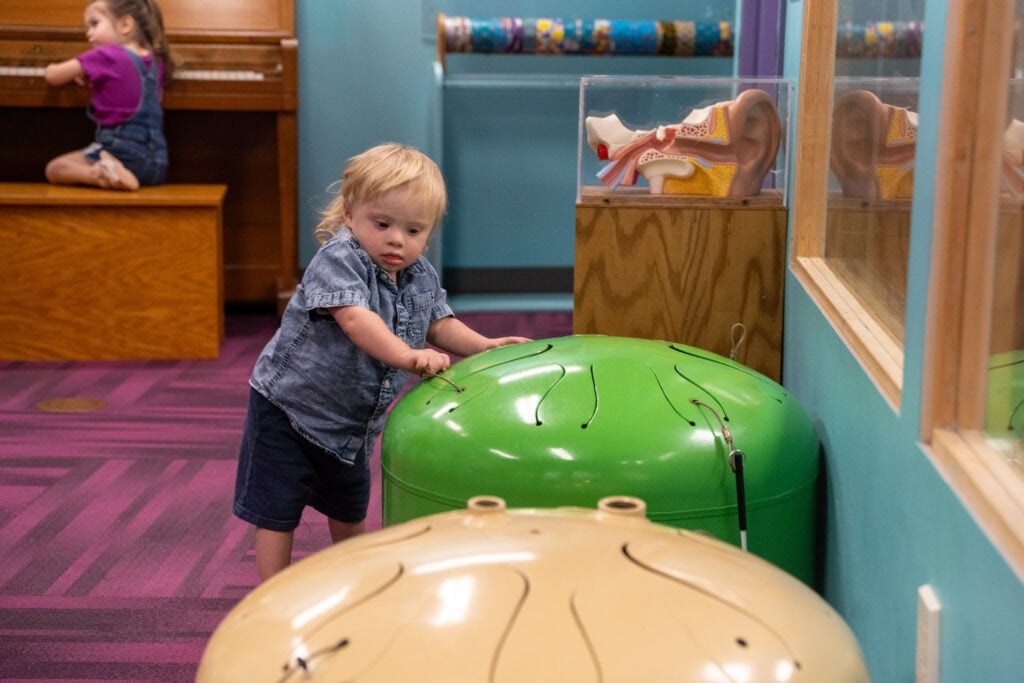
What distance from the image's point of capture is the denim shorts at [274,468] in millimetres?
2008

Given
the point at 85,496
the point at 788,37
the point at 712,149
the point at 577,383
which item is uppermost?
the point at 788,37

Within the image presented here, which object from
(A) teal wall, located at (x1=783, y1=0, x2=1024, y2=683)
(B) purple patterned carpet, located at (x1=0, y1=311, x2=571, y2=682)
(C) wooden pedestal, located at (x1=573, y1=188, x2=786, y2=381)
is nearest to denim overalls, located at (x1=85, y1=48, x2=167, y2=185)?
(B) purple patterned carpet, located at (x1=0, y1=311, x2=571, y2=682)

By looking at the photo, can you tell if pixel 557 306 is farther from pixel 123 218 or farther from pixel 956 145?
pixel 956 145

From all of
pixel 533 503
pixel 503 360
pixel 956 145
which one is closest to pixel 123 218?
pixel 503 360

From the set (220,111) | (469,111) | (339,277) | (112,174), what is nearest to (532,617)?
(339,277)

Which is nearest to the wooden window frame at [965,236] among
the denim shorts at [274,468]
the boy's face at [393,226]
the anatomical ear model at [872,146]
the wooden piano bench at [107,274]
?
the anatomical ear model at [872,146]

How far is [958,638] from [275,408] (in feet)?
3.67

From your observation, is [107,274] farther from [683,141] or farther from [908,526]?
[908,526]

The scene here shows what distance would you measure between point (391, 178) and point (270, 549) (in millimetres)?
598

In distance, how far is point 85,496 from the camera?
2863 mm

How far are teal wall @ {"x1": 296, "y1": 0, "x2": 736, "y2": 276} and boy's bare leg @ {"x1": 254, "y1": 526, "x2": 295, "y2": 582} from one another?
9.69 feet

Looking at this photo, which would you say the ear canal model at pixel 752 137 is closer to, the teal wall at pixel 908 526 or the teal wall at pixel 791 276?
the teal wall at pixel 791 276

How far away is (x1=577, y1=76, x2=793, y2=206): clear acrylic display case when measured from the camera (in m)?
2.60

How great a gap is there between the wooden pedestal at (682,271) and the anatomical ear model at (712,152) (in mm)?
121
